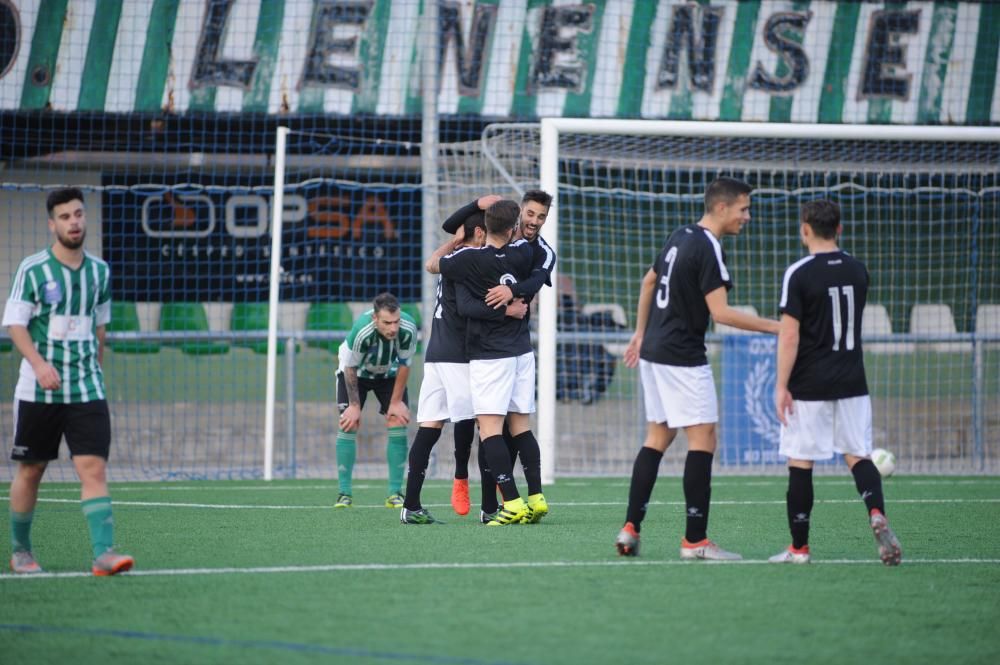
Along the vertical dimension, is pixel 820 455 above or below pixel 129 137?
below

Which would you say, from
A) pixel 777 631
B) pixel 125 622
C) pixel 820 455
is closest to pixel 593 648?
pixel 777 631

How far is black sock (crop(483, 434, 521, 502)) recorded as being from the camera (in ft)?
25.9

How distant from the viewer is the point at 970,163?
15.8 metres

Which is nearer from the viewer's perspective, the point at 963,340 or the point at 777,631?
the point at 777,631

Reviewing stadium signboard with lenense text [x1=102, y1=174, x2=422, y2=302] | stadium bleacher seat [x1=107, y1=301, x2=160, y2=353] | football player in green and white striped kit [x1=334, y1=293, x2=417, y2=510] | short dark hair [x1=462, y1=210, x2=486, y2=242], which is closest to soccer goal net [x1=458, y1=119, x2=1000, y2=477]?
football player in green and white striped kit [x1=334, y1=293, x2=417, y2=510]

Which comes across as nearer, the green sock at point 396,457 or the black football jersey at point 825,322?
the black football jersey at point 825,322

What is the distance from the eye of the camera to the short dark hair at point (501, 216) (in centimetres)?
781

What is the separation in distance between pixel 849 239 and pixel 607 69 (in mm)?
4743

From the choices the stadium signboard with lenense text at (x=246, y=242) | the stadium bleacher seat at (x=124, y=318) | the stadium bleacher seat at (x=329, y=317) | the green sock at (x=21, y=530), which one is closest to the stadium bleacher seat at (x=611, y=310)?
the stadium signboard with lenense text at (x=246, y=242)

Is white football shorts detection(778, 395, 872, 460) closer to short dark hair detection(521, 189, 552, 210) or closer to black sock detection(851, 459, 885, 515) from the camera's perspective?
A: black sock detection(851, 459, 885, 515)

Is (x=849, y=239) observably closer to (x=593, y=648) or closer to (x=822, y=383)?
(x=822, y=383)

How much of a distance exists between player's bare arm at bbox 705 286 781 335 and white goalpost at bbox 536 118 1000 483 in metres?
5.15

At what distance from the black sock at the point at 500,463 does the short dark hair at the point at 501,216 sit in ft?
3.83

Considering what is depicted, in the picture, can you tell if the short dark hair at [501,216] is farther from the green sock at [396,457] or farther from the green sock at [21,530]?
the green sock at [21,530]
